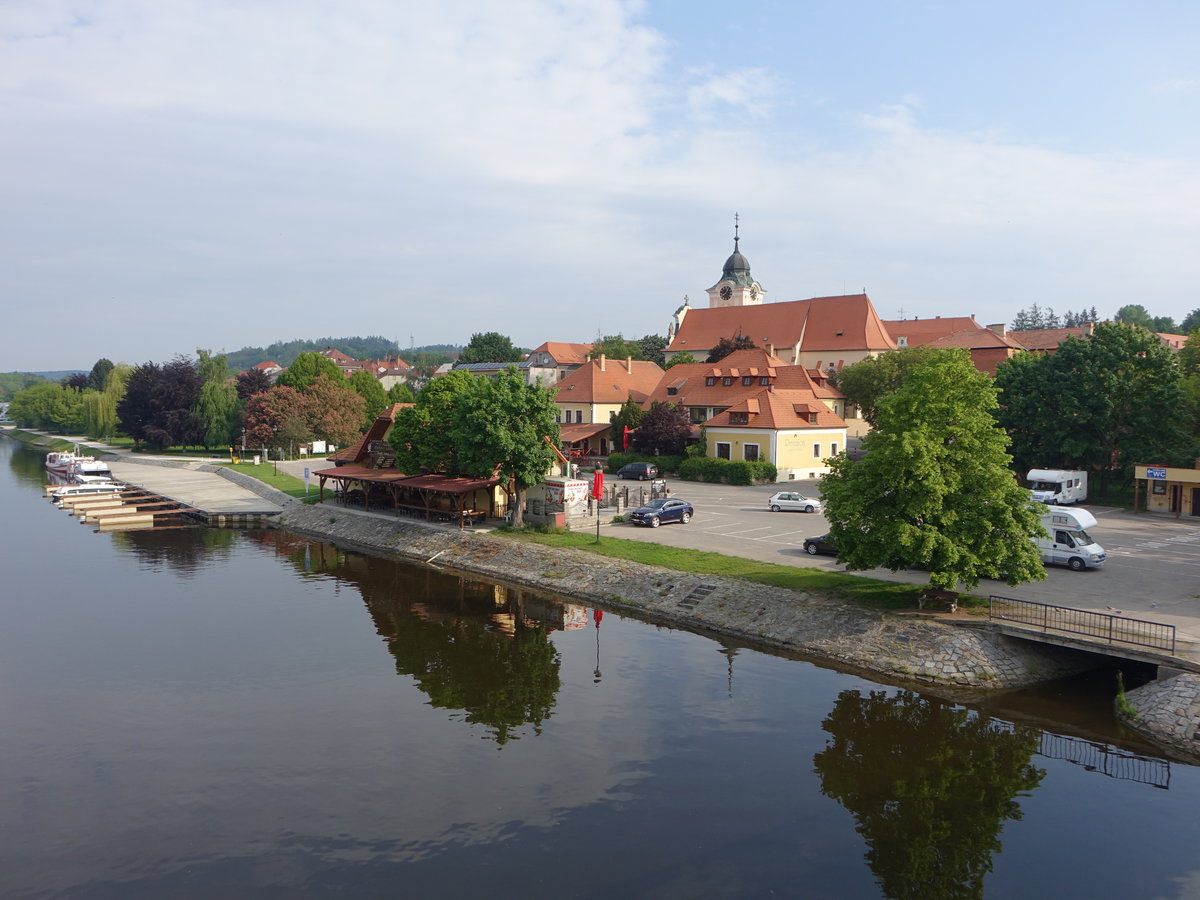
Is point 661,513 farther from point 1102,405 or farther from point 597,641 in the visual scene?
point 1102,405

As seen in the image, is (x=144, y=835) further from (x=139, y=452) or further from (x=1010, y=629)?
(x=139, y=452)

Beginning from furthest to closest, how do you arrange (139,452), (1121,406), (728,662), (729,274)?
1. (729,274)
2. (139,452)
3. (1121,406)
4. (728,662)

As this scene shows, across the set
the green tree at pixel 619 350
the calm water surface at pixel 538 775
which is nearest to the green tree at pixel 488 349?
the green tree at pixel 619 350

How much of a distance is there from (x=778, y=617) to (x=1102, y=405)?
1149 inches

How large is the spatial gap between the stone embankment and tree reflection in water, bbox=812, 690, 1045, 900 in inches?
64.3

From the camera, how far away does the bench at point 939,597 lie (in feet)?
79.8

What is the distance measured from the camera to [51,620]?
28391 mm

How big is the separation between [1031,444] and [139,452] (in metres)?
84.9

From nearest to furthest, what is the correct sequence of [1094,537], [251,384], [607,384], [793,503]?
[1094,537] < [793,503] < [607,384] < [251,384]

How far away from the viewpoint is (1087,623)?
72.5ft

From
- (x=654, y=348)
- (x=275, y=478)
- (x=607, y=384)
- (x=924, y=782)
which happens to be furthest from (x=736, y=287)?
(x=924, y=782)

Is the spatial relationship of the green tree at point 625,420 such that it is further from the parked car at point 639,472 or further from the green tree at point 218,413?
the green tree at point 218,413

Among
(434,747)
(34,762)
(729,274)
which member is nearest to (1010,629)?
(434,747)

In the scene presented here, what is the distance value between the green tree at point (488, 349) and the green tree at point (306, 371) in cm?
5941
